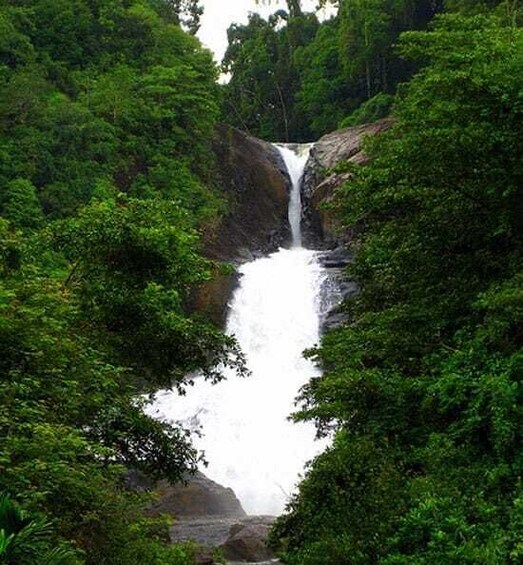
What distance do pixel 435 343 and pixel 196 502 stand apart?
9.39 meters

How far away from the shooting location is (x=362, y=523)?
24.5ft

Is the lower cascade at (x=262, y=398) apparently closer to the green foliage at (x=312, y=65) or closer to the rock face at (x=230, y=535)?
the rock face at (x=230, y=535)

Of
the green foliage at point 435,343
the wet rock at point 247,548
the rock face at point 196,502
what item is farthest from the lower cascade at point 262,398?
the green foliage at point 435,343

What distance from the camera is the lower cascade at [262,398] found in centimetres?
2030

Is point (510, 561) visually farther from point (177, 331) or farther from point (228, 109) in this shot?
point (228, 109)

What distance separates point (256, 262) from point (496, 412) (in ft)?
78.5

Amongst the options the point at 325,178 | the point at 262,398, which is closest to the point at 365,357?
the point at 262,398

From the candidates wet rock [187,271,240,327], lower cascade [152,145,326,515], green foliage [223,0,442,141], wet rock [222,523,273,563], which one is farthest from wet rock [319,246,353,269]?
wet rock [222,523,273,563]

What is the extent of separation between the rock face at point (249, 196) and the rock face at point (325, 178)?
1.22 m

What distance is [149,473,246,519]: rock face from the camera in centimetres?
1684

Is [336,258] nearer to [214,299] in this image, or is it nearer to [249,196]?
[214,299]

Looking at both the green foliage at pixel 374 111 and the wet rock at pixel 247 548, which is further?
the green foliage at pixel 374 111

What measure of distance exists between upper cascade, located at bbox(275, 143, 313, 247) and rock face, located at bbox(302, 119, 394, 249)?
532mm

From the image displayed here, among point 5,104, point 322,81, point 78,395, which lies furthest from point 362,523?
point 322,81
